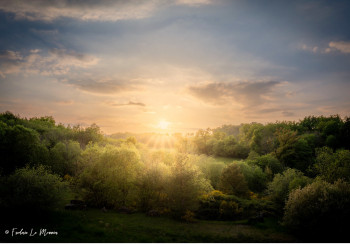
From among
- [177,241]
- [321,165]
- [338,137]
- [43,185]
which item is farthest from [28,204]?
[338,137]

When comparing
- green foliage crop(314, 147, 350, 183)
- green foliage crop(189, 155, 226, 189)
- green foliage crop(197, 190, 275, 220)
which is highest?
green foliage crop(314, 147, 350, 183)

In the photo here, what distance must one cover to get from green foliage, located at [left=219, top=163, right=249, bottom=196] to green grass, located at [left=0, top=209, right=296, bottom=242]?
13.7 m

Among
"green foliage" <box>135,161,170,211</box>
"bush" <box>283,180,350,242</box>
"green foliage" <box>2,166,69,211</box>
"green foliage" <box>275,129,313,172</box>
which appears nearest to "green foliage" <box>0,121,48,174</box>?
"green foliage" <box>2,166,69,211</box>

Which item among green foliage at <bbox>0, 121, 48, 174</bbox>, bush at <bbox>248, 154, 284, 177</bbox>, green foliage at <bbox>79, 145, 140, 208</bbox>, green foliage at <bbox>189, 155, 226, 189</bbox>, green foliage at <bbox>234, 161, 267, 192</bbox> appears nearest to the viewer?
green foliage at <bbox>79, 145, 140, 208</bbox>

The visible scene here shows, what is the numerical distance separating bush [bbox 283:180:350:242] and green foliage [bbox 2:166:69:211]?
81.9ft

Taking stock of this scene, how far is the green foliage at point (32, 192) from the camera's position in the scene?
21.0 meters

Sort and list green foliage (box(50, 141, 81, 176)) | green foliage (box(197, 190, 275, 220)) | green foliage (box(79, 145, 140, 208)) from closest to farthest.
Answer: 1. green foliage (box(197, 190, 275, 220))
2. green foliage (box(79, 145, 140, 208))
3. green foliage (box(50, 141, 81, 176))

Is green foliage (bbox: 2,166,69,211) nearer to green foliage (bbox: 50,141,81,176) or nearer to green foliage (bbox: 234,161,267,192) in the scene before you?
green foliage (bbox: 50,141,81,176)

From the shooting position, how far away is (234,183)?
129ft

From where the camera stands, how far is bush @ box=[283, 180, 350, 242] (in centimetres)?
1950

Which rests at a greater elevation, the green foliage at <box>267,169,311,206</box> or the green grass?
the green foliage at <box>267,169,311,206</box>

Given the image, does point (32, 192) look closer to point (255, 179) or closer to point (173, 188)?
point (173, 188)

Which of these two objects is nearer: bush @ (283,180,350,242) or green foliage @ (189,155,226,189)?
bush @ (283,180,350,242)

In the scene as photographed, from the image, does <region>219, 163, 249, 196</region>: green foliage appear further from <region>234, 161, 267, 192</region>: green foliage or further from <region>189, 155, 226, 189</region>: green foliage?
<region>234, 161, 267, 192</region>: green foliage
